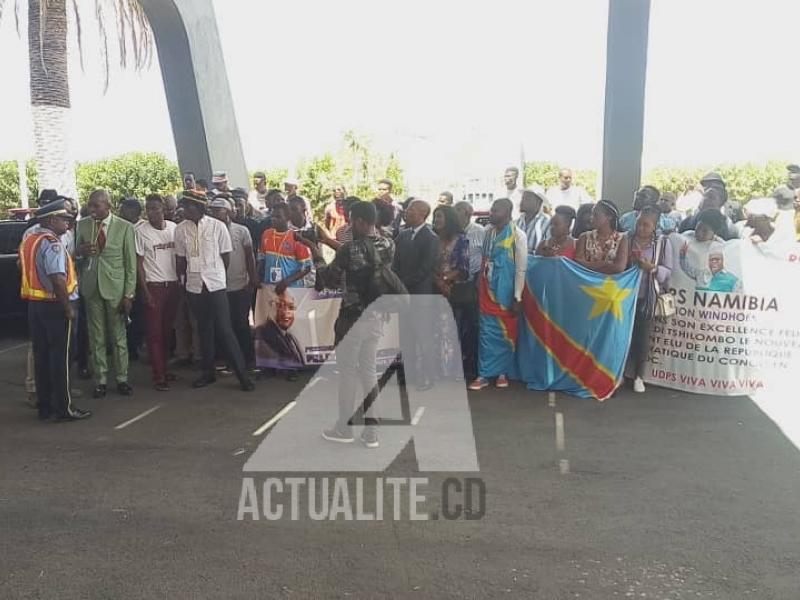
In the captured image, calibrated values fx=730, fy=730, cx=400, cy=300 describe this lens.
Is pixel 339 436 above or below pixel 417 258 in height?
below

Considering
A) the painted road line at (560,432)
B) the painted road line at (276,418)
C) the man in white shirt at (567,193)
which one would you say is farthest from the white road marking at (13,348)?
the man in white shirt at (567,193)

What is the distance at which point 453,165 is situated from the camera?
33.5 metres

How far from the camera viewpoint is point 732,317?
6934mm

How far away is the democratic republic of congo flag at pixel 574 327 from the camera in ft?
22.8

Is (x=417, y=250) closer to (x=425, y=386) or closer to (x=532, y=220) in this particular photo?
(x=425, y=386)

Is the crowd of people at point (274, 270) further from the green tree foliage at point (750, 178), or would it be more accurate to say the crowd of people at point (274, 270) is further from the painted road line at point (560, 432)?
the green tree foliage at point (750, 178)

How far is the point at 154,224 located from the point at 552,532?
16.9 feet

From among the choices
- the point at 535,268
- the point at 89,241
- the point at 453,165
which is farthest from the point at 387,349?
the point at 453,165

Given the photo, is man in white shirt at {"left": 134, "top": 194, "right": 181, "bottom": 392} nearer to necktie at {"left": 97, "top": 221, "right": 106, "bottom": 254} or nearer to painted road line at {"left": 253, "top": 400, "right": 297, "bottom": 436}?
necktie at {"left": 97, "top": 221, "right": 106, "bottom": 254}

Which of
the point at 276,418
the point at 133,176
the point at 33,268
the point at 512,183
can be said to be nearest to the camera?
the point at 33,268

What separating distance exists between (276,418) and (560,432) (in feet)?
7.97

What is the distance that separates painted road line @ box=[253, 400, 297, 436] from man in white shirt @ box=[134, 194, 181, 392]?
147 cm

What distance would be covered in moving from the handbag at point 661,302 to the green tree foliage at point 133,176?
62.5ft

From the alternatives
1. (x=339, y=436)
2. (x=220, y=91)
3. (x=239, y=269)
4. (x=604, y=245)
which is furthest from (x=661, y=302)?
(x=220, y=91)
